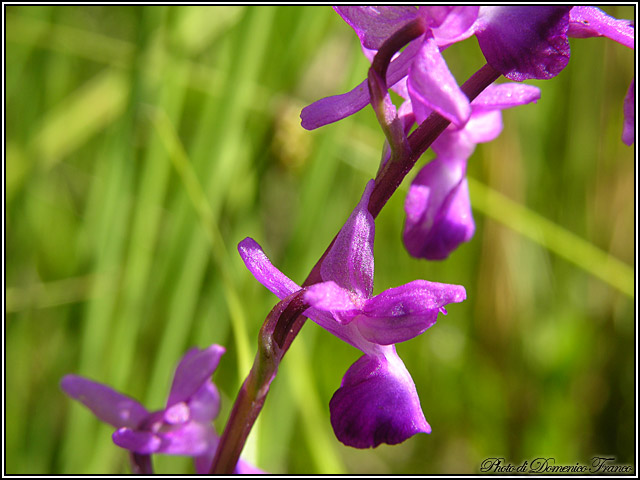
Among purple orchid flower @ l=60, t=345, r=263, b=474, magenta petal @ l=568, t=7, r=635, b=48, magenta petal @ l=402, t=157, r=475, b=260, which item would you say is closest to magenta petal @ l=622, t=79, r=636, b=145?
magenta petal @ l=568, t=7, r=635, b=48

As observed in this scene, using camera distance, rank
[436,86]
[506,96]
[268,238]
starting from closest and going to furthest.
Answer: [436,86]
[506,96]
[268,238]

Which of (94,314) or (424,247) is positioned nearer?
(424,247)

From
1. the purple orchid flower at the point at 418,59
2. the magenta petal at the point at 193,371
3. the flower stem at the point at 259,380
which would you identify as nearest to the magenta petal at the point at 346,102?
the purple orchid flower at the point at 418,59

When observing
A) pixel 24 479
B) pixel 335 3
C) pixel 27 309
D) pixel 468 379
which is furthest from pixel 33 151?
pixel 468 379

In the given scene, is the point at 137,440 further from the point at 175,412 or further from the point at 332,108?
the point at 332,108

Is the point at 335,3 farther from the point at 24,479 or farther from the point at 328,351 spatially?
the point at 328,351

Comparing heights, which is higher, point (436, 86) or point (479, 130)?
point (436, 86)

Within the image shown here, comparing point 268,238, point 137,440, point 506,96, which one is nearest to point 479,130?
point 506,96
